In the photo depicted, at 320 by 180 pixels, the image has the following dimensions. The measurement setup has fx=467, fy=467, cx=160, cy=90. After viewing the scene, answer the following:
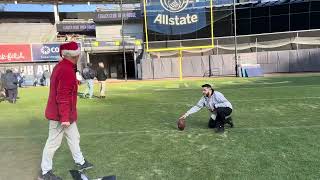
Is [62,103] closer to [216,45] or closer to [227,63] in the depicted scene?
[227,63]

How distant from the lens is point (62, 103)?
5.93 metres

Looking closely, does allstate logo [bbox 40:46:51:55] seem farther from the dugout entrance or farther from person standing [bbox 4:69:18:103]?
person standing [bbox 4:69:18:103]

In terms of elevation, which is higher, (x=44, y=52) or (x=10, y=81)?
(x=44, y=52)

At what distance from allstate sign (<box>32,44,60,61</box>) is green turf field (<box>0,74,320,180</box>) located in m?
27.7

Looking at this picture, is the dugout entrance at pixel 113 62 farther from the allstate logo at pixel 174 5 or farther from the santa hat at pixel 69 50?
the santa hat at pixel 69 50

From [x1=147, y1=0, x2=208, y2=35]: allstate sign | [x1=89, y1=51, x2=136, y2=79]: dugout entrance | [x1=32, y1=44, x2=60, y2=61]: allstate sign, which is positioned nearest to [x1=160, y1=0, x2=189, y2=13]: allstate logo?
Result: [x1=147, y1=0, x2=208, y2=35]: allstate sign

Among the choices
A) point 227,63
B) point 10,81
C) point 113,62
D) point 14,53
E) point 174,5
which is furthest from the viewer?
point 113,62

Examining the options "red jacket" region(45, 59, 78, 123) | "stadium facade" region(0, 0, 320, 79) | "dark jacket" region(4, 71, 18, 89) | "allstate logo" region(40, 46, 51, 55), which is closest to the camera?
"red jacket" region(45, 59, 78, 123)

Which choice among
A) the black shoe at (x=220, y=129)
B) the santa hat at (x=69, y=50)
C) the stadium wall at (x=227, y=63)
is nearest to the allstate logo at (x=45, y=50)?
the stadium wall at (x=227, y=63)

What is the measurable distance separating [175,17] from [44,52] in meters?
14.1

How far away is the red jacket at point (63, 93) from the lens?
593cm

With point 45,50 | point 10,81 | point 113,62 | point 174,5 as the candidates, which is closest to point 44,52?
point 45,50

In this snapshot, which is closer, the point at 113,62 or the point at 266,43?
the point at 266,43

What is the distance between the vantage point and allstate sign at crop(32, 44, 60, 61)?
4112 cm
